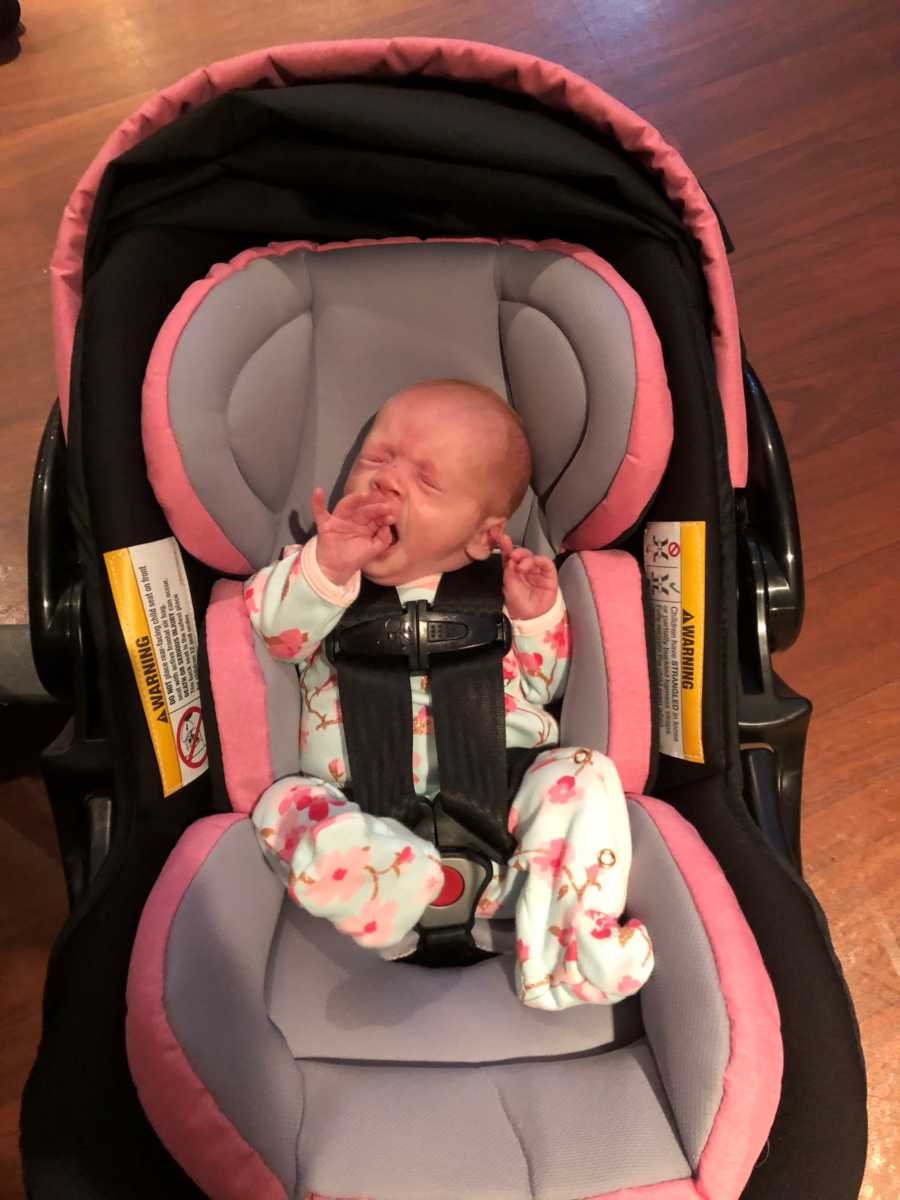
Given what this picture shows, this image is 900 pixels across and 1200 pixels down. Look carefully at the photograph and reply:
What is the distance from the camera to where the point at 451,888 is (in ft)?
3.16

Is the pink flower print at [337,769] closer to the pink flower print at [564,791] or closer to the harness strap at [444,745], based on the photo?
the harness strap at [444,745]

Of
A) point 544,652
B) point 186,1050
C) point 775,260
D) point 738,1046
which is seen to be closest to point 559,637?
point 544,652

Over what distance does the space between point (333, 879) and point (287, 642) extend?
26 centimetres

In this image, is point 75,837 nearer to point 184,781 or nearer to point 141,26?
point 184,781

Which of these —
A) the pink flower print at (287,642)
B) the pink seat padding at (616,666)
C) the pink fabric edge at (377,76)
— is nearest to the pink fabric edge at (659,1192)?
the pink seat padding at (616,666)

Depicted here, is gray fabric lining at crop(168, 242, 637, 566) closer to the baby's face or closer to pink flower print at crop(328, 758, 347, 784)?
the baby's face

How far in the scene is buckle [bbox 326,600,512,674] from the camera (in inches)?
40.5

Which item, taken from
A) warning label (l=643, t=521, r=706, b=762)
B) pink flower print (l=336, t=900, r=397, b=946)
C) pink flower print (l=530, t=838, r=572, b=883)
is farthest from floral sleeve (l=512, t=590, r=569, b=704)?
pink flower print (l=336, t=900, r=397, b=946)

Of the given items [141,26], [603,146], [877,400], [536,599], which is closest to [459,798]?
[536,599]

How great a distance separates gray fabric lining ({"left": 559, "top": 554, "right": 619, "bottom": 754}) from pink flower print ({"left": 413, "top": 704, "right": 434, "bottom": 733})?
151 mm

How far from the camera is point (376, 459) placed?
101 centimetres

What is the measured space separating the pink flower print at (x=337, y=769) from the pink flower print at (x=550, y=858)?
0.25 meters

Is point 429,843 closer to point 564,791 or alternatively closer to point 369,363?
point 564,791

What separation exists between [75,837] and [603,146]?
0.91 metres
